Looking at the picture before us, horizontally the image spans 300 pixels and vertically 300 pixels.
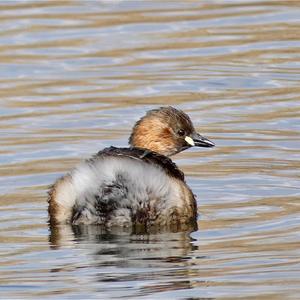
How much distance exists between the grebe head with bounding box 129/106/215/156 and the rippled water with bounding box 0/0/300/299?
0.29m

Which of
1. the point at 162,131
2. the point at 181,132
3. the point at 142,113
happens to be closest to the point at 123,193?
the point at 162,131

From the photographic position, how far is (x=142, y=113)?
13.0 metres

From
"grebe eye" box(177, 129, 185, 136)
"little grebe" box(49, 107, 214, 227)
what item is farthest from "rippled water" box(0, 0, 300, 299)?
"grebe eye" box(177, 129, 185, 136)

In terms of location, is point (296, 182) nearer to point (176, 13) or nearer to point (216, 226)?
point (216, 226)

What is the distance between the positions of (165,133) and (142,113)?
2513 mm

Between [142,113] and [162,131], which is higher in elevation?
[142,113]

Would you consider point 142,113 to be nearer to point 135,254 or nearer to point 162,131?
point 162,131

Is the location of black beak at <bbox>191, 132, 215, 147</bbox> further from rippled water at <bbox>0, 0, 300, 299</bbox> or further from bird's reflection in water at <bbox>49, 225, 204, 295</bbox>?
bird's reflection in water at <bbox>49, 225, 204, 295</bbox>

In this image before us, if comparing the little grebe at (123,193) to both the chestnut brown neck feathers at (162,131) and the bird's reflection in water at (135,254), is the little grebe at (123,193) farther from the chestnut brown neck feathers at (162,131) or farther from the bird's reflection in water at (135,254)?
the chestnut brown neck feathers at (162,131)

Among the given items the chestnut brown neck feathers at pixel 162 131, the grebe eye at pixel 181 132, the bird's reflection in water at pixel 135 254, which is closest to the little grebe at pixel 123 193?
the bird's reflection in water at pixel 135 254

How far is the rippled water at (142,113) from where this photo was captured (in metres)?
7.99

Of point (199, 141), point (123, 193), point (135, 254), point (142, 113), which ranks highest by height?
point (142, 113)

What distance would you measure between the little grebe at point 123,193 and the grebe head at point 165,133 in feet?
3.05

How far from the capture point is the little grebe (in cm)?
902
